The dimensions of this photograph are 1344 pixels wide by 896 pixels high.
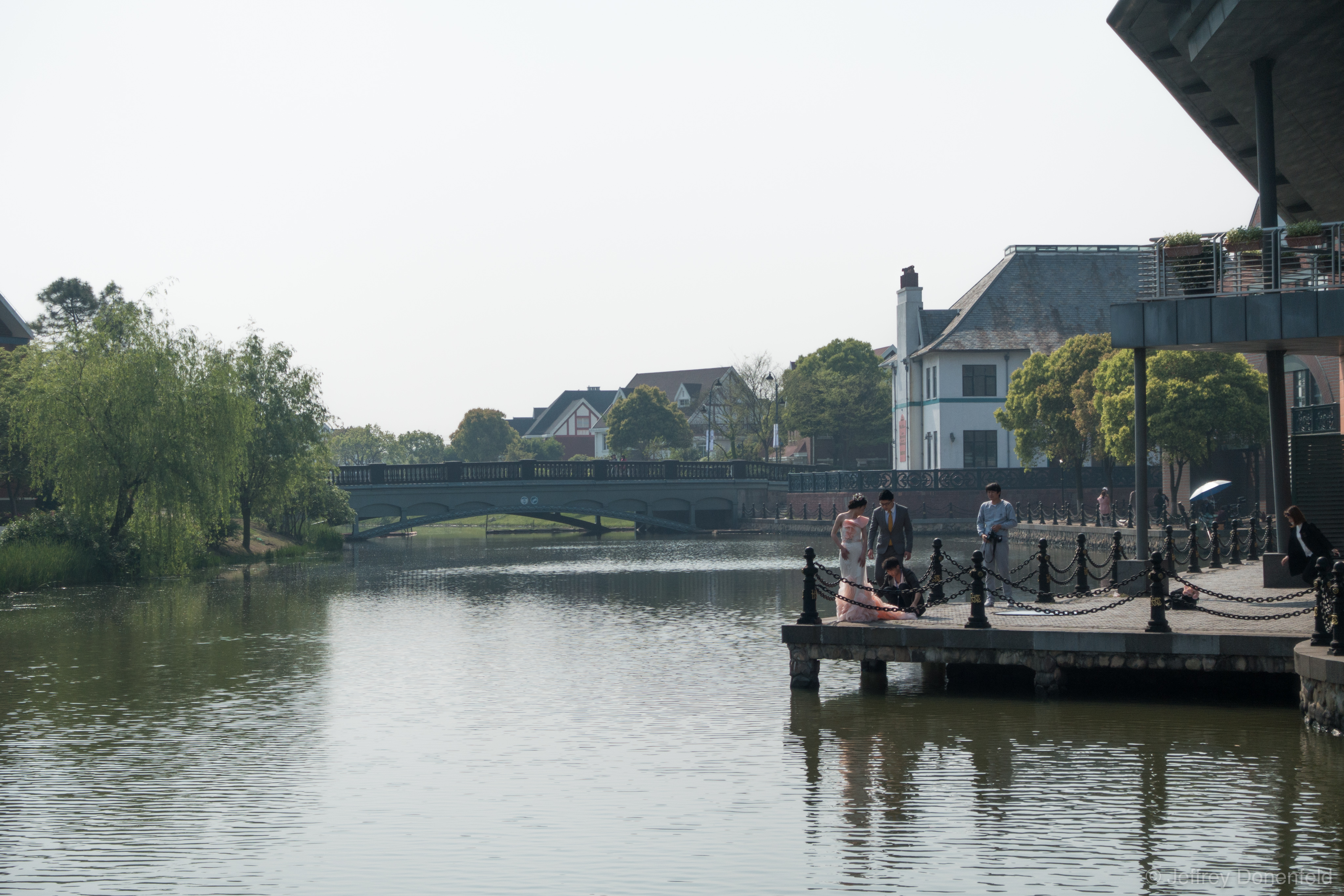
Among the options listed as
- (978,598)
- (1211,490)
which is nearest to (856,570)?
(978,598)

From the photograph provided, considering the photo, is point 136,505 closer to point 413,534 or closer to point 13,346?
point 13,346

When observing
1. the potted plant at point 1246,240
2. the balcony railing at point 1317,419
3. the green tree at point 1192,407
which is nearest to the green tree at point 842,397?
the green tree at point 1192,407

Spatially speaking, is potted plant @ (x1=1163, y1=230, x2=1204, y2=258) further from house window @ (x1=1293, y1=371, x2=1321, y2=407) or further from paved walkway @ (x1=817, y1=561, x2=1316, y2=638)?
house window @ (x1=1293, y1=371, x2=1321, y2=407)

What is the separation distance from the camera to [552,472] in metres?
71.9

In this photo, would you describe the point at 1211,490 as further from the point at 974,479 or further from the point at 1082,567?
the point at 974,479

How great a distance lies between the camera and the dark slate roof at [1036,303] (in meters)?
73.2

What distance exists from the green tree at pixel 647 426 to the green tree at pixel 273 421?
210 ft

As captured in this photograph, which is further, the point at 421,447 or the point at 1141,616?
the point at 421,447

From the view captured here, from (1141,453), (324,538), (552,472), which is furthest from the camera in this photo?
Result: (552,472)

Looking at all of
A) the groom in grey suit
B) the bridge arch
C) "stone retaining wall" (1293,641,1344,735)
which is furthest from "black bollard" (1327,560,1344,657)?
the bridge arch

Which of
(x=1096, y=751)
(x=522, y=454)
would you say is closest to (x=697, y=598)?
(x=1096, y=751)

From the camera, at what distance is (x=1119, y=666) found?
49.2 ft

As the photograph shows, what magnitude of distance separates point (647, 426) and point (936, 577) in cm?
9770

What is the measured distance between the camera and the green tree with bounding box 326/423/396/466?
476 feet
